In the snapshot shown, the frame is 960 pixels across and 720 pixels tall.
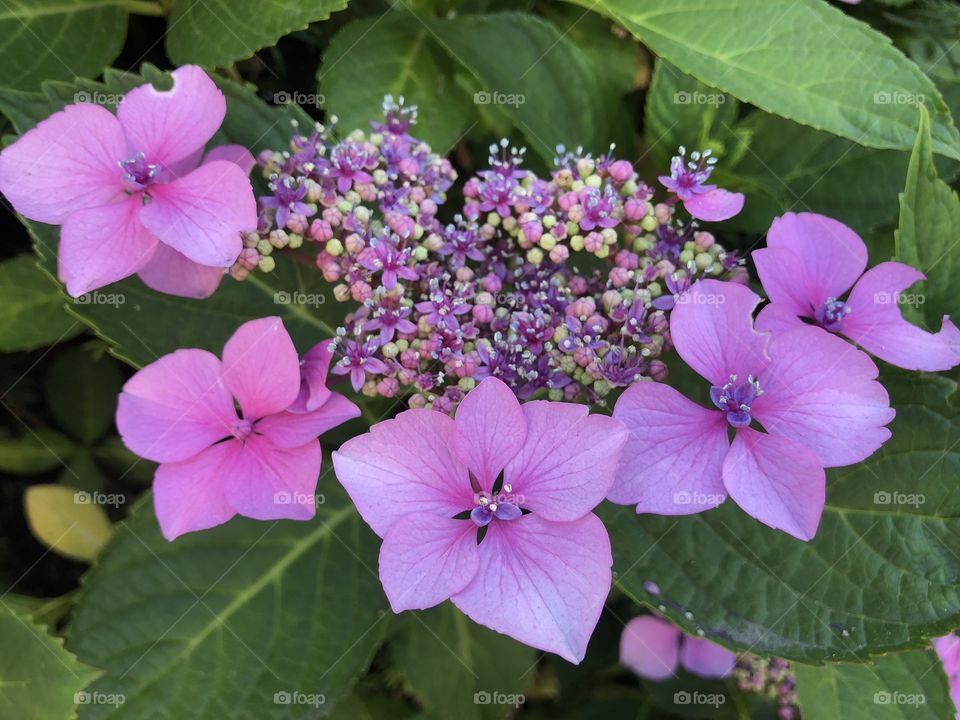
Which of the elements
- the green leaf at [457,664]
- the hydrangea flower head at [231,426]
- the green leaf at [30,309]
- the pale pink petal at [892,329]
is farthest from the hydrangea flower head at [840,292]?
the green leaf at [30,309]

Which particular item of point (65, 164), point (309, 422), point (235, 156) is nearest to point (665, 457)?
point (309, 422)

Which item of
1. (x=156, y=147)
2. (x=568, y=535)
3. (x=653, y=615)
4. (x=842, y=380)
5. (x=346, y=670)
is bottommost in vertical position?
(x=653, y=615)

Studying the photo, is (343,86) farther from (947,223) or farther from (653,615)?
(653,615)

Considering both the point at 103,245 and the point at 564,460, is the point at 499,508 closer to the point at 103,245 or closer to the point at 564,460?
the point at 564,460

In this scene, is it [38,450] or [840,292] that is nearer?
[840,292]

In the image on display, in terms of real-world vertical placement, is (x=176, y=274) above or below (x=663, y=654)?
above

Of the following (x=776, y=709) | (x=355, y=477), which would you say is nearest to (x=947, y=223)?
(x=355, y=477)

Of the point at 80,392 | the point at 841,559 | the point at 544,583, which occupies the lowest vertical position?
the point at 80,392

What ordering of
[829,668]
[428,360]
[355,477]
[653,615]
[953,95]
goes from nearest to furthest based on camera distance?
[355,477] → [428,360] → [829,668] → [953,95] → [653,615]
